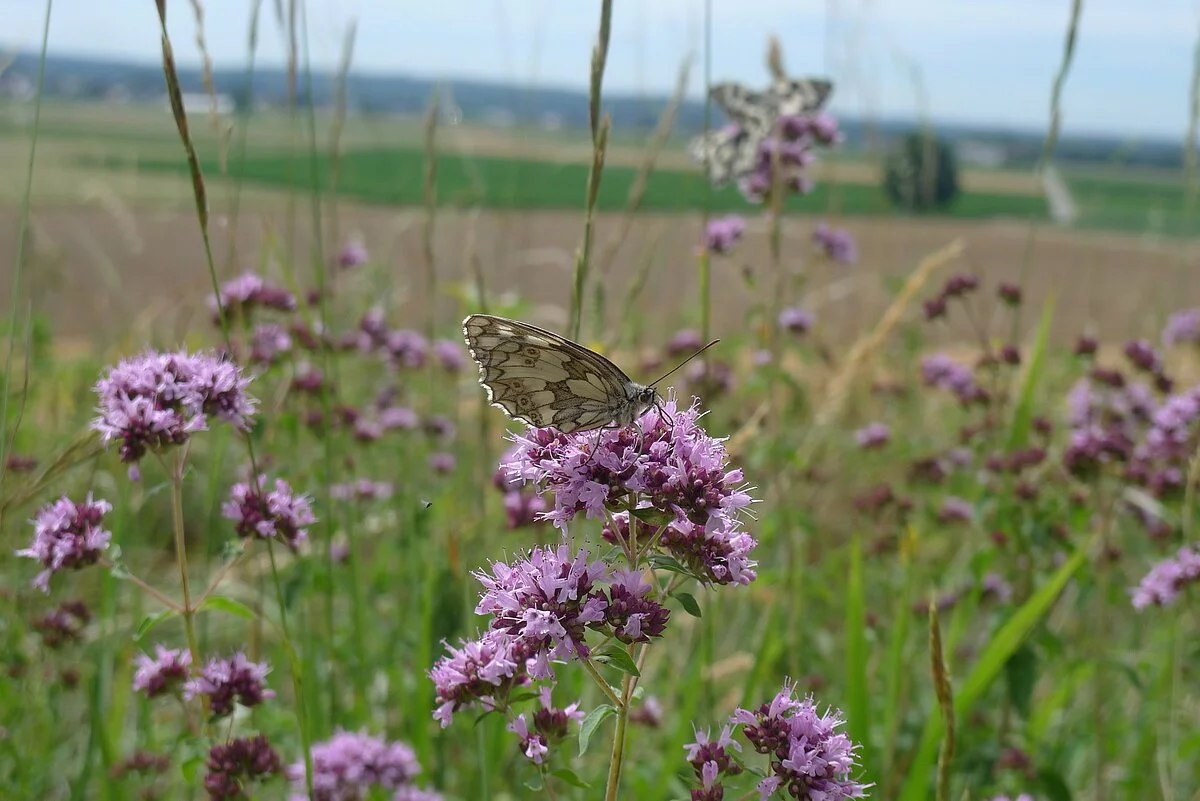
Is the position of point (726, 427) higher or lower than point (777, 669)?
higher

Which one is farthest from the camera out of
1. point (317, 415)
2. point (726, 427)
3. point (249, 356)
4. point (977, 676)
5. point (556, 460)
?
point (726, 427)

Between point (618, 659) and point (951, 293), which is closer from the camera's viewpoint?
point (618, 659)

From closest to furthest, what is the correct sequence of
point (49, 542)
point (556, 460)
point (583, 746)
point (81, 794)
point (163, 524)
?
point (583, 746) < point (556, 460) < point (49, 542) < point (81, 794) < point (163, 524)

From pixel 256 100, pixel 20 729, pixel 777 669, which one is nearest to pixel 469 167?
pixel 256 100

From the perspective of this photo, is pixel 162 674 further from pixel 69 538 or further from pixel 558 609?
pixel 558 609

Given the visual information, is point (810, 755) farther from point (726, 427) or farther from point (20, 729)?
point (726, 427)

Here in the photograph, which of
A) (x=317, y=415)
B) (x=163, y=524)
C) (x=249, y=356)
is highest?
(x=249, y=356)

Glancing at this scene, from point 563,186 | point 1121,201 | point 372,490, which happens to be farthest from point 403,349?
point 1121,201
